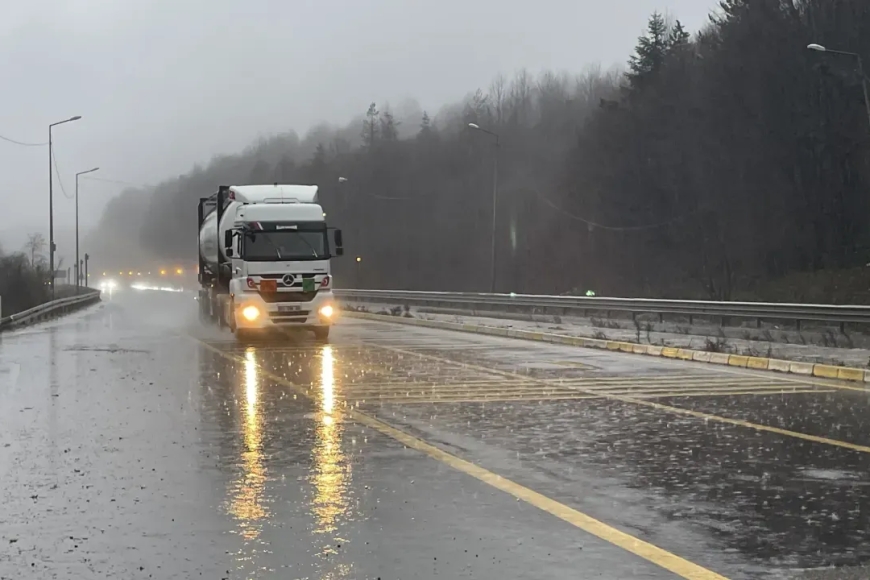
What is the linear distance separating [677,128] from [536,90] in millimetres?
31941

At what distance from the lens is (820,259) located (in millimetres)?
44844

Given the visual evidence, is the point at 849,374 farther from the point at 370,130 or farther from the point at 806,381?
the point at 370,130

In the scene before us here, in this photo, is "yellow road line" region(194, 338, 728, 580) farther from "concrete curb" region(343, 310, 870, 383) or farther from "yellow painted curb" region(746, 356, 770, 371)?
"yellow painted curb" region(746, 356, 770, 371)

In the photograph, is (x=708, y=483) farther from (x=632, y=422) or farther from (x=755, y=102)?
(x=755, y=102)

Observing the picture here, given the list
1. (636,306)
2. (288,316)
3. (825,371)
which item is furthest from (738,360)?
(288,316)

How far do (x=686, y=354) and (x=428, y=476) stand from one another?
40.2 ft

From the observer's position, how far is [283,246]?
23312 mm

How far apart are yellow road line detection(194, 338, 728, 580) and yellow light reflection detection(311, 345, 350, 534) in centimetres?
57

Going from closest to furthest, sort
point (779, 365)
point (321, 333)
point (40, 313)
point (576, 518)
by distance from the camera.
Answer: point (576, 518) < point (779, 365) < point (321, 333) < point (40, 313)

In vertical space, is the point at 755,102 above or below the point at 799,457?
above

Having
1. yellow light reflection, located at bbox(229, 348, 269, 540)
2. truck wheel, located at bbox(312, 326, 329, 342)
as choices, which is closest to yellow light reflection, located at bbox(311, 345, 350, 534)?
yellow light reflection, located at bbox(229, 348, 269, 540)

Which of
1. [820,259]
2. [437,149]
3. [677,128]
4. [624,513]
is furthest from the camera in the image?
[437,149]

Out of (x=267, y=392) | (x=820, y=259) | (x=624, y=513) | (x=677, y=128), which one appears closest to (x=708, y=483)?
(x=624, y=513)

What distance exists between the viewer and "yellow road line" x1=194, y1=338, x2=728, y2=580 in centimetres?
527
